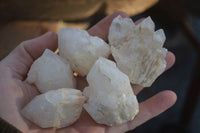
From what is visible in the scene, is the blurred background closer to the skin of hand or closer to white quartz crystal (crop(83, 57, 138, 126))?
the skin of hand

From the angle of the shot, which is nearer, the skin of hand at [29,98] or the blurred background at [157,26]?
the skin of hand at [29,98]

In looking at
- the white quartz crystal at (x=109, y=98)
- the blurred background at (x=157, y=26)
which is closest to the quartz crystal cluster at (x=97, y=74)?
the white quartz crystal at (x=109, y=98)

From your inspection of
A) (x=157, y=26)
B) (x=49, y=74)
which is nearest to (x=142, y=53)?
(x=49, y=74)

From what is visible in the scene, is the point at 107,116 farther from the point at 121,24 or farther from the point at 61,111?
the point at 121,24

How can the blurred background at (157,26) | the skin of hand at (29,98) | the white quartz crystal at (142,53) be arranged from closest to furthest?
1. the skin of hand at (29,98)
2. the white quartz crystal at (142,53)
3. the blurred background at (157,26)

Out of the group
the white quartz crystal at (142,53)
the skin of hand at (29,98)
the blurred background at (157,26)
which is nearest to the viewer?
the skin of hand at (29,98)

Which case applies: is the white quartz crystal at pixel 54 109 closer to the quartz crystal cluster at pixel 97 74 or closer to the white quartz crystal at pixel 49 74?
the quartz crystal cluster at pixel 97 74
